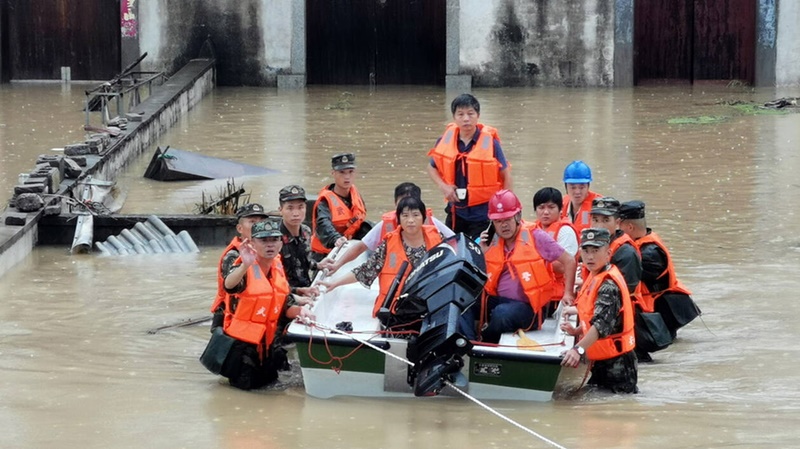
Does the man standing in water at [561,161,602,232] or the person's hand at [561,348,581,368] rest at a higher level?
the man standing in water at [561,161,602,232]

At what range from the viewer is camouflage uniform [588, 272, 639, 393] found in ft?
29.3

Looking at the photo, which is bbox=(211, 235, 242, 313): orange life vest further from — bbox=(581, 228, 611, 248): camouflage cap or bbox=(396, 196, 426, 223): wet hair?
bbox=(581, 228, 611, 248): camouflage cap

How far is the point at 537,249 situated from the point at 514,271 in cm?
21

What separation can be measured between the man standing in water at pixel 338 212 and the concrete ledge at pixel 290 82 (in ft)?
63.1

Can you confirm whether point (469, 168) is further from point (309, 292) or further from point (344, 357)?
point (344, 357)

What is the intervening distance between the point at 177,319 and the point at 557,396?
3.41 m

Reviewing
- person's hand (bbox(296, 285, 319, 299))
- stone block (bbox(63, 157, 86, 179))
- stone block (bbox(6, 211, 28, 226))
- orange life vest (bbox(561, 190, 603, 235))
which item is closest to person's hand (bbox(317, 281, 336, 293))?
person's hand (bbox(296, 285, 319, 299))

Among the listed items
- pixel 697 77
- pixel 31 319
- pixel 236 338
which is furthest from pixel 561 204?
pixel 697 77

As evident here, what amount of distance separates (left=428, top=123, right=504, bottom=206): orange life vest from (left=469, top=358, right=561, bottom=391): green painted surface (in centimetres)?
254

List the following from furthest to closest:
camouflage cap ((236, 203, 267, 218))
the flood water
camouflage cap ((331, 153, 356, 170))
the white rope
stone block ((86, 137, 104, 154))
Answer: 1. stone block ((86, 137, 104, 154))
2. camouflage cap ((331, 153, 356, 170))
3. camouflage cap ((236, 203, 267, 218))
4. the flood water
5. the white rope

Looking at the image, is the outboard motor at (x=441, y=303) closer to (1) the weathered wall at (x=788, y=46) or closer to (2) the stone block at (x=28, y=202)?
(2) the stone block at (x=28, y=202)

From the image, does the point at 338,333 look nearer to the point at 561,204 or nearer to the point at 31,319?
the point at 561,204

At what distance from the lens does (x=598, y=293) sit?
8.98 m

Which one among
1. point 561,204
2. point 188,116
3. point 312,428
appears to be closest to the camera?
point 312,428
